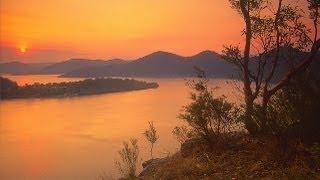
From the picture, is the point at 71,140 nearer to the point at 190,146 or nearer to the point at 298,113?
the point at 190,146

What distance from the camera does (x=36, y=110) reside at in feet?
319

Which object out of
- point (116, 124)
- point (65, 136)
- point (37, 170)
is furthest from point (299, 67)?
point (116, 124)

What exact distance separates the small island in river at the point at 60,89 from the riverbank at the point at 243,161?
128418mm

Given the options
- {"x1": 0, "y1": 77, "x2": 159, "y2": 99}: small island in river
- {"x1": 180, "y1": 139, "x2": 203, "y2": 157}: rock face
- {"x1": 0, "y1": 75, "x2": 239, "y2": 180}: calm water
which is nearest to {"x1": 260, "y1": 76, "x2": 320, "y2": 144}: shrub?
{"x1": 0, "y1": 75, "x2": 239, "y2": 180}: calm water

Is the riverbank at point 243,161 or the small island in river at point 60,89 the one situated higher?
the riverbank at point 243,161

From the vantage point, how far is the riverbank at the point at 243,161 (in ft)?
34.8

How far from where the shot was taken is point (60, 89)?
145 meters

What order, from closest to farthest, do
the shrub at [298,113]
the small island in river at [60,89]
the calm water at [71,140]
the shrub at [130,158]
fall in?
the shrub at [298,113] < the shrub at [130,158] < the calm water at [71,140] < the small island in river at [60,89]

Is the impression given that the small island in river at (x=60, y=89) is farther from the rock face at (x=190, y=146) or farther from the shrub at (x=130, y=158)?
the rock face at (x=190, y=146)

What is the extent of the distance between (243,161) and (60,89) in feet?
453

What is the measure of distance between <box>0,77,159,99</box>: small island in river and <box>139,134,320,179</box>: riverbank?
128418 millimetres

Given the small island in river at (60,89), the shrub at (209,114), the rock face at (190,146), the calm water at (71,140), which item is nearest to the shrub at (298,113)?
the shrub at (209,114)

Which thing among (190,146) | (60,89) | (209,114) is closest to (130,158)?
(190,146)

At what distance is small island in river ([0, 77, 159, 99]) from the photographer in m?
138
